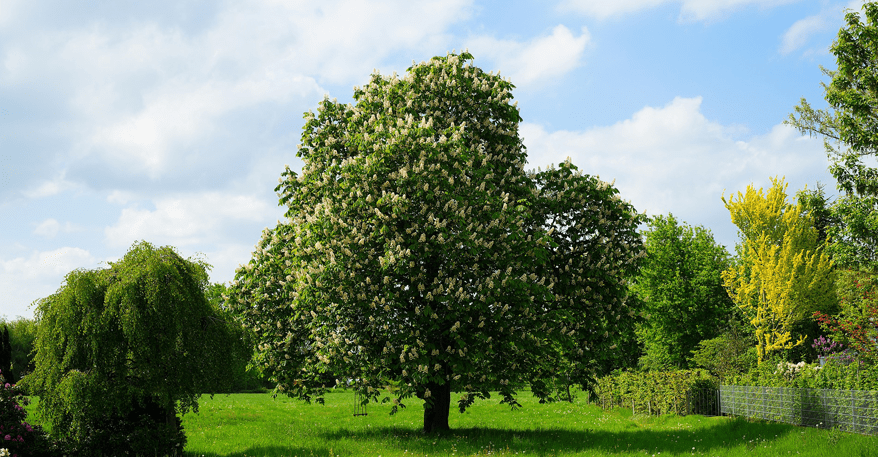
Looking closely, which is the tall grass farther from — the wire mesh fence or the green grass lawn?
the wire mesh fence

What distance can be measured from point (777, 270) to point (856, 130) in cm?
1384

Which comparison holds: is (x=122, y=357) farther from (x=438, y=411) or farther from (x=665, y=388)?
(x=665, y=388)

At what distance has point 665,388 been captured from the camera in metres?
28.1

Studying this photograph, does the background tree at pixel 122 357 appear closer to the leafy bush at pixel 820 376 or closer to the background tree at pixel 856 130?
Answer: the leafy bush at pixel 820 376

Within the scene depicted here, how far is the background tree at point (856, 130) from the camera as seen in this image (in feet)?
87.9

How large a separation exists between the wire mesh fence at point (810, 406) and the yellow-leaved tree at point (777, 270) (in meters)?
14.6

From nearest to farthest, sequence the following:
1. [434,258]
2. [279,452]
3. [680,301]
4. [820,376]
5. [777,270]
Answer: [279,452]
[434,258]
[820,376]
[777,270]
[680,301]

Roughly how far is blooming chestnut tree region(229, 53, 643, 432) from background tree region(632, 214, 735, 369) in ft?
103

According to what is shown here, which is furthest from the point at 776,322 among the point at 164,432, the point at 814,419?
the point at 164,432

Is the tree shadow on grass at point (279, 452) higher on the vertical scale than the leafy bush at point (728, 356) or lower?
lower

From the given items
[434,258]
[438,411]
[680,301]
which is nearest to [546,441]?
[438,411]

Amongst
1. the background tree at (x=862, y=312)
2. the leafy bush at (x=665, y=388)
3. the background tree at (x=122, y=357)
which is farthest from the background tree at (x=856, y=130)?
the background tree at (x=122, y=357)

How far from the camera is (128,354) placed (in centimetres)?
1539

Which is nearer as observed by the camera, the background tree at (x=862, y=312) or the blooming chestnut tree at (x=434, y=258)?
the blooming chestnut tree at (x=434, y=258)
